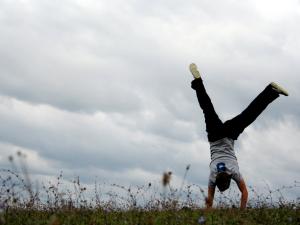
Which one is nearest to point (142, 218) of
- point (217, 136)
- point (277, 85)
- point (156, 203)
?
point (156, 203)

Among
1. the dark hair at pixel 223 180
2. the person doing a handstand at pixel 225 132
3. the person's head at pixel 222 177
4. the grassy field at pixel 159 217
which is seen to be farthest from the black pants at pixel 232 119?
the grassy field at pixel 159 217

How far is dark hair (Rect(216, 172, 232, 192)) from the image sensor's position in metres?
9.44

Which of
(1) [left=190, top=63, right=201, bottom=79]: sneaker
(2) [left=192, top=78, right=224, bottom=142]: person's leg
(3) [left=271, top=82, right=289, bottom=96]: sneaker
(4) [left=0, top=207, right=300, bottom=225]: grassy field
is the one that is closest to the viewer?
(4) [left=0, top=207, right=300, bottom=225]: grassy field

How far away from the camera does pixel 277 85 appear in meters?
10.7

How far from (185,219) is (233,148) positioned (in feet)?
11.1

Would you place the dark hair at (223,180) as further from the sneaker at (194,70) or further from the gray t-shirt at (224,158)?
the sneaker at (194,70)

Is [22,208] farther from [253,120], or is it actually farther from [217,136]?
[253,120]

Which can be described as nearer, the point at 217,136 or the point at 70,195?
the point at 70,195

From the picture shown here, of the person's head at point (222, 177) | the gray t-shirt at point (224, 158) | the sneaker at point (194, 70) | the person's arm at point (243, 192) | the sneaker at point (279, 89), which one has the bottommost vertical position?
the person's arm at point (243, 192)

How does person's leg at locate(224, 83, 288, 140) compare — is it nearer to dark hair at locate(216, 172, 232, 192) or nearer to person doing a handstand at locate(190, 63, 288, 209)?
person doing a handstand at locate(190, 63, 288, 209)

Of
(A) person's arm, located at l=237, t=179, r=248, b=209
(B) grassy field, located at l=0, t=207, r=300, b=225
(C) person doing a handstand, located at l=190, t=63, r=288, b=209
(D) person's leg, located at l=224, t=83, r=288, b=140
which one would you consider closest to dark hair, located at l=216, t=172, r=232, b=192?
(C) person doing a handstand, located at l=190, t=63, r=288, b=209

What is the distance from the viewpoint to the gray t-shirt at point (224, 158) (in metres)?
9.66

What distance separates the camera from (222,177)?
9.46 metres

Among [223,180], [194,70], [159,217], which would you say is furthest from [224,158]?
[159,217]
